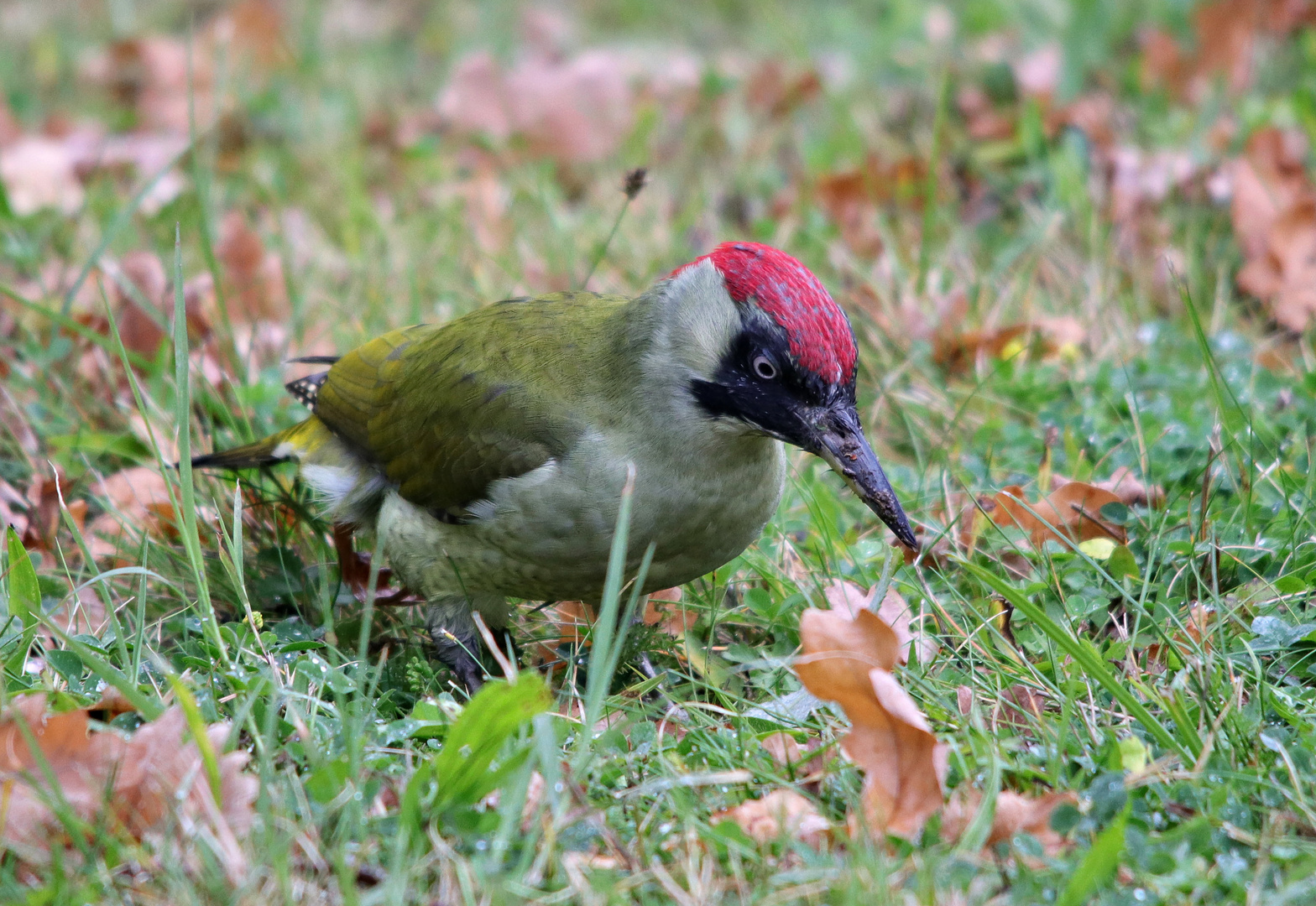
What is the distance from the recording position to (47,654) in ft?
9.56

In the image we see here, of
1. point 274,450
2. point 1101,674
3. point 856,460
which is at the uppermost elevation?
point 856,460

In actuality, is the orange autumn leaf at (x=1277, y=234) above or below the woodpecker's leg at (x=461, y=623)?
above

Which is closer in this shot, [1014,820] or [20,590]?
[1014,820]

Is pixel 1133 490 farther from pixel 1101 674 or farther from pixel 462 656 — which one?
pixel 462 656

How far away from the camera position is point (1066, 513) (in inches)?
139

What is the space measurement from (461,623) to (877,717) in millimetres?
1453

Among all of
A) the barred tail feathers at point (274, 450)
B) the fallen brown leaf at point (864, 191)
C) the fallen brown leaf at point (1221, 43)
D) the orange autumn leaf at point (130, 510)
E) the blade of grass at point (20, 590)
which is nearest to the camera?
the blade of grass at point (20, 590)

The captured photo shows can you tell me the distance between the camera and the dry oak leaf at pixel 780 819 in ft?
7.72

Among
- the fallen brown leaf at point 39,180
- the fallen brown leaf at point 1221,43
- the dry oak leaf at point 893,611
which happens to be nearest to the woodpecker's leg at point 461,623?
the dry oak leaf at point 893,611

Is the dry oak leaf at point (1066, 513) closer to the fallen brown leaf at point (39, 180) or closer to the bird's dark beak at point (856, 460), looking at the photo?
the bird's dark beak at point (856, 460)

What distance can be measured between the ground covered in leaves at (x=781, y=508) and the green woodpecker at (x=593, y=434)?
8.7 inches

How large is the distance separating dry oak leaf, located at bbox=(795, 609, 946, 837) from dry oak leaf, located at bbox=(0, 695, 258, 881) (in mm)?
1020

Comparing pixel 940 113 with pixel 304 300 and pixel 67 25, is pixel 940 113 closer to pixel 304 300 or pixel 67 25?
pixel 304 300

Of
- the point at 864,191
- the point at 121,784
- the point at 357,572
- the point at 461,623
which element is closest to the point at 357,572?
the point at 357,572
